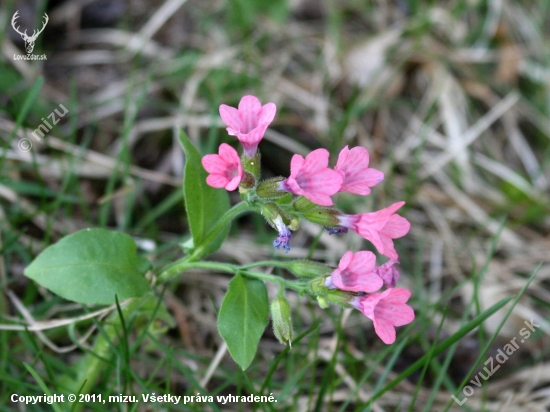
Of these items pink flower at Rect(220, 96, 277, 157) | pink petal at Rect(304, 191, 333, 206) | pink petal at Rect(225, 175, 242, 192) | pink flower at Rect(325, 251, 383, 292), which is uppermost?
pink flower at Rect(220, 96, 277, 157)

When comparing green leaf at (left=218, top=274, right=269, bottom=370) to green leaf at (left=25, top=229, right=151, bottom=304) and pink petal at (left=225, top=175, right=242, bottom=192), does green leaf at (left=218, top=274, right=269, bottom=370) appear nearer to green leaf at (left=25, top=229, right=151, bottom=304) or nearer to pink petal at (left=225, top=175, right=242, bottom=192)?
green leaf at (left=25, top=229, right=151, bottom=304)

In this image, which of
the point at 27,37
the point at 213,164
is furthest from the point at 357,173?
the point at 27,37

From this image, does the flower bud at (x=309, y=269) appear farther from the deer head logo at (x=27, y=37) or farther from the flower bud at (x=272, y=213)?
the deer head logo at (x=27, y=37)

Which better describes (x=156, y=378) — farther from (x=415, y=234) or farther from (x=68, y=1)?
(x=68, y=1)

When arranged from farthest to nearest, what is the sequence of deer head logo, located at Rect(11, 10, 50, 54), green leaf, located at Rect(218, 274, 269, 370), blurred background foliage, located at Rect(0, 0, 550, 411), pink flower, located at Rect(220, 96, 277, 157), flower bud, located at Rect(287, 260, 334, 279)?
deer head logo, located at Rect(11, 10, 50, 54) < blurred background foliage, located at Rect(0, 0, 550, 411) < flower bud, located at Rect(287, 260, 334, 279) < green leaf, located at Rect(218, 274, 269, 370) < pink flower, located at Rect(220, 96, 277, 157)

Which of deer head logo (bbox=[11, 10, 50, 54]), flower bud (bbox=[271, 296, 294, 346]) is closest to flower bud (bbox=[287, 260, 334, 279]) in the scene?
flower bud (bbox=[271, 296, 294, 346])

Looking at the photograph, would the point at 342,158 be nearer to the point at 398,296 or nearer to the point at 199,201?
the point at 398,296
